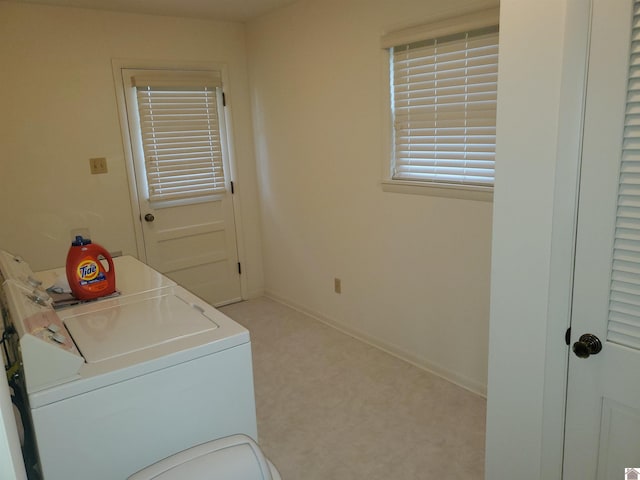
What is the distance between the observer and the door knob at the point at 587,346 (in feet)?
4.56

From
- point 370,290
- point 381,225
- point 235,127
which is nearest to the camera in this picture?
point 381,225

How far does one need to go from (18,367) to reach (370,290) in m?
2.39

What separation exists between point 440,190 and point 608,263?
1.51 meters

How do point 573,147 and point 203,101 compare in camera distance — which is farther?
point 203,101

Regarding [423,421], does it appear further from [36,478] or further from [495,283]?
[36,478]

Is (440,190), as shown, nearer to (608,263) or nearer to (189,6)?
(608,263)

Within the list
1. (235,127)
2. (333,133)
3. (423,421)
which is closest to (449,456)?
(423,421)

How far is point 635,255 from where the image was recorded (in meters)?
1.29

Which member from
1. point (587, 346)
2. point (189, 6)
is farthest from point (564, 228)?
point (189, 6)

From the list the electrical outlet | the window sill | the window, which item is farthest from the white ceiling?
the window sill

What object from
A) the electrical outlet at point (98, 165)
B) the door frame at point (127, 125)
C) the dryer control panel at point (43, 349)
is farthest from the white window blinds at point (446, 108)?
the electrical outlet at point (98, 165)

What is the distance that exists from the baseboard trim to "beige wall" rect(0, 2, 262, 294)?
1606 millimetres

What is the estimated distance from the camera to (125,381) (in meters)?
1.42

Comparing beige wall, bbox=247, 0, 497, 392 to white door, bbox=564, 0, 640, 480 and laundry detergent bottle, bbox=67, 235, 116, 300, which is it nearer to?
white door, bbox=564, 0, 640, 480
